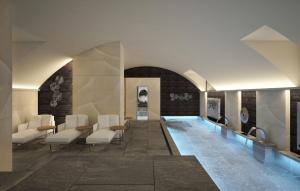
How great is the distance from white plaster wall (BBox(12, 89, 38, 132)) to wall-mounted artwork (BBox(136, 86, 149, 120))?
24.9ft

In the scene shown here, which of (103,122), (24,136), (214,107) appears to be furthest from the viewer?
(214,107)

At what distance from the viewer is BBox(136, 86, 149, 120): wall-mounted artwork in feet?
56.5

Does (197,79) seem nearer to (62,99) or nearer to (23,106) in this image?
(62,99)

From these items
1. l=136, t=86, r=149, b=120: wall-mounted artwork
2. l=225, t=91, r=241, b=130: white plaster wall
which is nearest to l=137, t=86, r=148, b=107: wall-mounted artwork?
l=136, t=86, r=149, b=120: wall-mounted artwork

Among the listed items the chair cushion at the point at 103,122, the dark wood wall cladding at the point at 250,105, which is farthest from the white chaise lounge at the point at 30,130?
the dark wood wall cladding at the point at 250,105

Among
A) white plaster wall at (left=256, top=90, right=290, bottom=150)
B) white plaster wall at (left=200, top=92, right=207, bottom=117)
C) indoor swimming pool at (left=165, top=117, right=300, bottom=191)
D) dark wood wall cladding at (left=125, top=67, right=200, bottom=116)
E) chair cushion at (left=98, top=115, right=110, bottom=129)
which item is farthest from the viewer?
dark wood wall cladding at (left=125, top=67, right=200, bottom=116)

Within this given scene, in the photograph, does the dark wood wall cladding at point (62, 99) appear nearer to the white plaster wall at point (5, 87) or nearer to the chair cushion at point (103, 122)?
the chair cushion at point (103, 122)

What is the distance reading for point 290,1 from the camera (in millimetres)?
4312

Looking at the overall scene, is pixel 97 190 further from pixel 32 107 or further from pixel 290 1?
pixel 32 107

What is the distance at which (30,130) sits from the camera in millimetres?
8312

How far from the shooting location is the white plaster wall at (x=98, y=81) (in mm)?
9352

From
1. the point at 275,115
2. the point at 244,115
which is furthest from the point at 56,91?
the point at 275,115

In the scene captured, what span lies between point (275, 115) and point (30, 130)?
867cm

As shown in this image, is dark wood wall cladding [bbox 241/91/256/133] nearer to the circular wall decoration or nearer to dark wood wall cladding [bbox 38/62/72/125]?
the circular wall decoration
